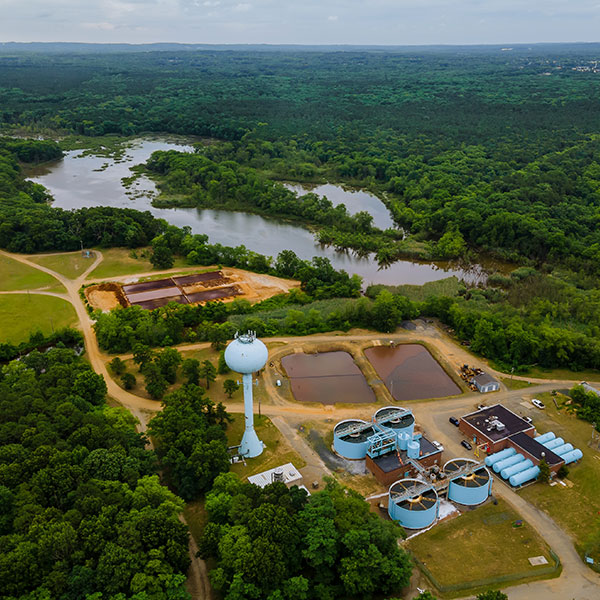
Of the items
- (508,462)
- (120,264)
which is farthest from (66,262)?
A: (508,462)

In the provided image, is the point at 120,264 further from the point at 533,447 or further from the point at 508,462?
the point at 533,447

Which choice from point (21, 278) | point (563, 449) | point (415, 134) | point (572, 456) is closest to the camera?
point (572, 456)

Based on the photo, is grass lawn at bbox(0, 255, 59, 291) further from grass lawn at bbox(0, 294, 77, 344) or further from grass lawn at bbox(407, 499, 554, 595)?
grass lawn at bbox(407, 499, 554, 595)

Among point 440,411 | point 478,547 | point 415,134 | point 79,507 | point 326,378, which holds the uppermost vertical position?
point 415,134

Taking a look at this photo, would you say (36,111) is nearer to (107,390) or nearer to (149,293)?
(149,293)

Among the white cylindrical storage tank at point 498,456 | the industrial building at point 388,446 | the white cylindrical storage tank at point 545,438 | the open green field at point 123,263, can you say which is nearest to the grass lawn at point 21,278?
the open green field at point 123,263
